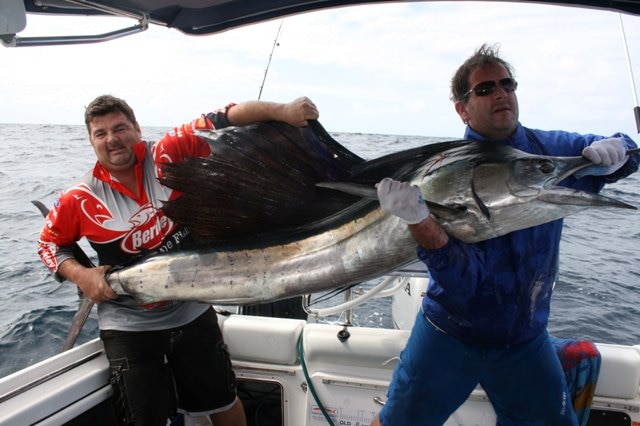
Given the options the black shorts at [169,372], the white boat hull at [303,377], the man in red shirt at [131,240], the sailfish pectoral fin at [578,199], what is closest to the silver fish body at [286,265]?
the sailfish pectoral fin at [578,199]

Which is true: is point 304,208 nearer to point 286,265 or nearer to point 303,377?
point 286,265

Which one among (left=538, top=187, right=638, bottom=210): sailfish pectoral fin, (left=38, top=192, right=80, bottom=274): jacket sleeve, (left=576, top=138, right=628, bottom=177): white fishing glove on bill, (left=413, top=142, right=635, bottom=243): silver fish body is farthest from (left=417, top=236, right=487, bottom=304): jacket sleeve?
(left=38, top=192, right=80, bottom=274): jacket sleeve

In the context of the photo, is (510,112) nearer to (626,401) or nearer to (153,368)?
(626,401)

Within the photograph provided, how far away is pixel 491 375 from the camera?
1.88m

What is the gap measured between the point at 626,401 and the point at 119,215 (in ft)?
7.39

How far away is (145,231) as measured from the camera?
6.69 ft

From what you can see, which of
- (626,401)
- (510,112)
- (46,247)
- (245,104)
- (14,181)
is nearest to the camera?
(245,104)

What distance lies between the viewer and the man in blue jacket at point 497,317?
1761 mm

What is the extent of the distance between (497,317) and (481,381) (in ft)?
0.98

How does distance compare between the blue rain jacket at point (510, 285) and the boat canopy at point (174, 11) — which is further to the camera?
the blue rain jacket at point (510, 285)

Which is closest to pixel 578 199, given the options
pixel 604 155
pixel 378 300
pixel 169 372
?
pixel 604 155

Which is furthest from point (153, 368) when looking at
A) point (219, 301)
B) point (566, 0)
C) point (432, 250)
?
point (566, 0)

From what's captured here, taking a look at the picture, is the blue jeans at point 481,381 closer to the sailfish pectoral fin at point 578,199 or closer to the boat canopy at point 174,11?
the sailfish pectoral fin at point 578,199

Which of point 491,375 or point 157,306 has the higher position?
point 157,306
